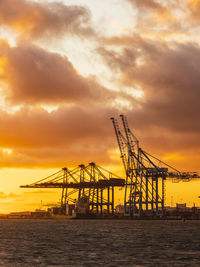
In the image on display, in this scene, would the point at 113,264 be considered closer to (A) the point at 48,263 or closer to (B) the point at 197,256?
(A) the point at 48,263

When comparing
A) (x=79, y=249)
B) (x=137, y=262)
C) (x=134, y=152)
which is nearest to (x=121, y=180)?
(x=134, y=152)

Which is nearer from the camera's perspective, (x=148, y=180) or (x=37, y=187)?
(x=148, y=180)

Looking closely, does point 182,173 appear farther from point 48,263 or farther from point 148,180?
point 48,263

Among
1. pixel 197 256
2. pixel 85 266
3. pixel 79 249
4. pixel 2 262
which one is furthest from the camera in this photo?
pixel 79 249

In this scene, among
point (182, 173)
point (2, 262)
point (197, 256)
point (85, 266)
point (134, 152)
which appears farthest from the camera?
point (134, 152)

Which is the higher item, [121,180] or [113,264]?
[121,180]

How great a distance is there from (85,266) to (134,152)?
147254mm

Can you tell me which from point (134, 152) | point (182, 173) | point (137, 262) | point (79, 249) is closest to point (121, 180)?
point (134, 152)

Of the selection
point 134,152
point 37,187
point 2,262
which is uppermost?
point 134,152

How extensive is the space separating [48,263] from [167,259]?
11924 millimetres

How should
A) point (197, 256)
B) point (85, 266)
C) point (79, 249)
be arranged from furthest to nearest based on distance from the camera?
point (79, 249)
point (197, 256)
point (85, 266)

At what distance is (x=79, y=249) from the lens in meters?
58.5

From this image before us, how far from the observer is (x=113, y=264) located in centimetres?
4325

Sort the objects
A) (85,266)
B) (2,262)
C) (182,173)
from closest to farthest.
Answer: (85,266)
(2,262)
(182,173)
